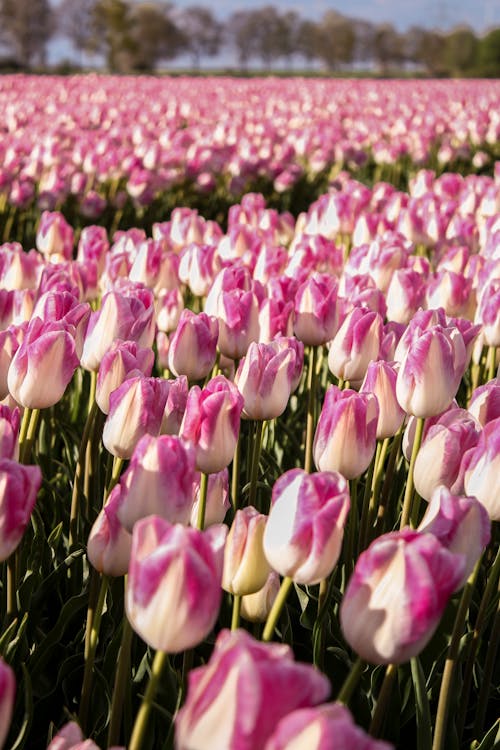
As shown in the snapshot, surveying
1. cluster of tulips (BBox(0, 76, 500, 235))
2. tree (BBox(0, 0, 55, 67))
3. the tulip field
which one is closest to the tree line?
tree (BBox(0, 0, 55, 67))

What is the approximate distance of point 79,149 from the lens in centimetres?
622

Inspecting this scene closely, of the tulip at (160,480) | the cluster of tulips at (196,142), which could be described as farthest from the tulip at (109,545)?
the cluster of tulips at (196,142)

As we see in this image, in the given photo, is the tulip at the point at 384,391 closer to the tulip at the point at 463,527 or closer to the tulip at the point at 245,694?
the tulip at the point at 463,527

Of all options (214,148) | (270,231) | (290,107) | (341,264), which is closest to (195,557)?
(341,264)

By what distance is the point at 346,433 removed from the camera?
1.37 metres

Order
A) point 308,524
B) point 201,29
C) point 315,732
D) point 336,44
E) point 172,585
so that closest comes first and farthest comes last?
point 315,732 < point 172,585 < point 308,524 < point 336,44 < point 201,29

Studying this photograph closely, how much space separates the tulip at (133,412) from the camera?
1376mm

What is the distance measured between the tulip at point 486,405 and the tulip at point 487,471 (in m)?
0.27

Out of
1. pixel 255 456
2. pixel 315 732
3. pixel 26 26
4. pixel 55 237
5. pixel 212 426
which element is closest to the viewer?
pixel 315 732

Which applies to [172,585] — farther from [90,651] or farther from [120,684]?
[90,651]

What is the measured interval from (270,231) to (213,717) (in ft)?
9.57

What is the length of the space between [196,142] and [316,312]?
228 inches

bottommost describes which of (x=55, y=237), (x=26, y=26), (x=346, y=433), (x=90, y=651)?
(x=90, y=651)

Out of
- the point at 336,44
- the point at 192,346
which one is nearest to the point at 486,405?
the point at 192,346
